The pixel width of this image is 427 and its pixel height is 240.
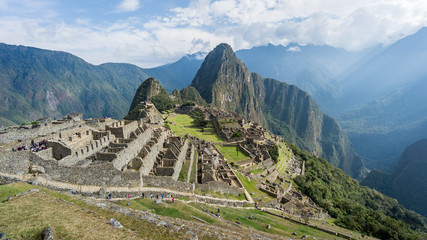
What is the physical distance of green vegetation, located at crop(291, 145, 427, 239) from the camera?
39625 millimetres

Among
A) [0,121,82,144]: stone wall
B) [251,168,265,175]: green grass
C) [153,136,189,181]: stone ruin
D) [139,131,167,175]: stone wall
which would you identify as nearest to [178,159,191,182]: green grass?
[153,136,189,181]: stone ruin

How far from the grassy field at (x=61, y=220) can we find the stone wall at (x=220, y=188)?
49.0 feet

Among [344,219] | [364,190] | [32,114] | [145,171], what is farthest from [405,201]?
[32,114]

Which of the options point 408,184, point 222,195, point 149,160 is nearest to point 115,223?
point 149,160

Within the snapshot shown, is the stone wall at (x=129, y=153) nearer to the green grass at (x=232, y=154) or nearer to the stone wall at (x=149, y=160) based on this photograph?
the stone wall at (x=149, y=160)

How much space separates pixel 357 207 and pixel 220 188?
45.1 metres

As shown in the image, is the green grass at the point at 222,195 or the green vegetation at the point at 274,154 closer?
the green grass at the point at 222,195

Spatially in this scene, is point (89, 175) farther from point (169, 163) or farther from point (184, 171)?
point (184, 171)

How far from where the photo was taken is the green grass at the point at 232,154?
49.0 meters

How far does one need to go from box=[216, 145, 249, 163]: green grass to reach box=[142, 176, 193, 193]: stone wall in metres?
24.5

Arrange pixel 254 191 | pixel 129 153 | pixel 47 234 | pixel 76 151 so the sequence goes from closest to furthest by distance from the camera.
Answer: pixel 47 234
pixel 76 151
pixel 129 153
pixel 254 191

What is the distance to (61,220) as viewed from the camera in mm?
10805

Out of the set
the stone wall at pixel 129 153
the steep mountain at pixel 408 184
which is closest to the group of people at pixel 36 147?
the stone wall at pixel 129 153

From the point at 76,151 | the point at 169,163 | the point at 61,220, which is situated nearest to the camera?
the point at 61,220
